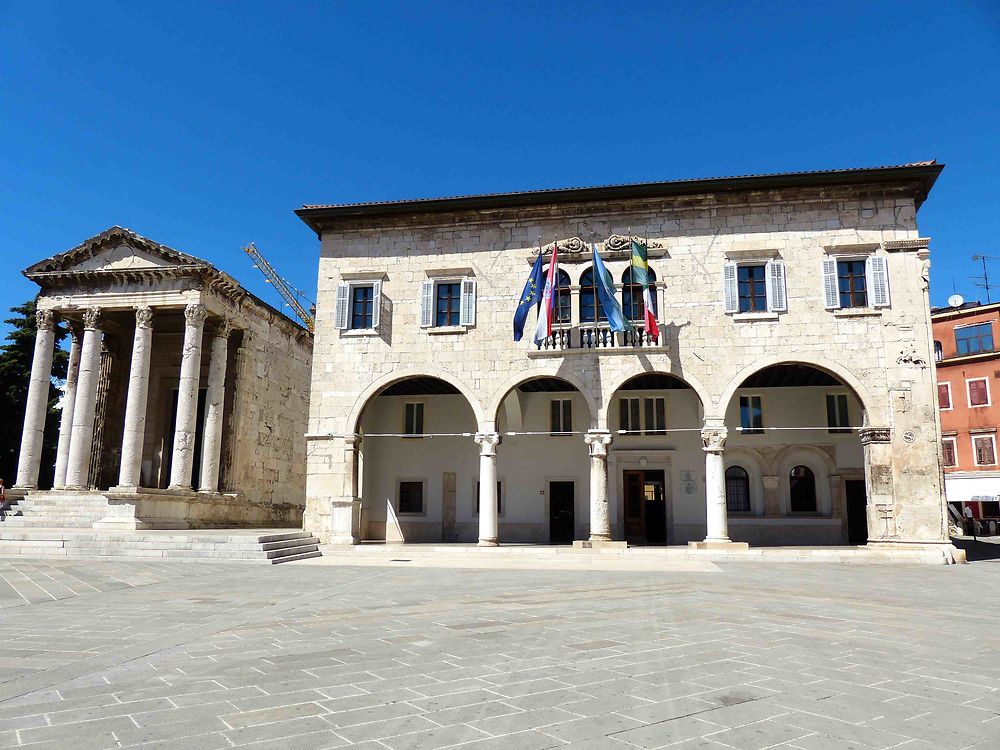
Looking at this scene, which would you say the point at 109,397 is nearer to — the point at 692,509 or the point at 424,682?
the point at 692,509

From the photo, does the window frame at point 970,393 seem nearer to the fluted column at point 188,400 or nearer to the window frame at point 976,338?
the window frame at point 976,338

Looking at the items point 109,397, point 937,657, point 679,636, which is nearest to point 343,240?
point 109,397

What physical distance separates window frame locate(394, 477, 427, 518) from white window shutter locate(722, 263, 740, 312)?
41.4ft

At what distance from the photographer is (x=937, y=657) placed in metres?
6.45

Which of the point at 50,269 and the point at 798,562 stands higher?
the point at 50,269

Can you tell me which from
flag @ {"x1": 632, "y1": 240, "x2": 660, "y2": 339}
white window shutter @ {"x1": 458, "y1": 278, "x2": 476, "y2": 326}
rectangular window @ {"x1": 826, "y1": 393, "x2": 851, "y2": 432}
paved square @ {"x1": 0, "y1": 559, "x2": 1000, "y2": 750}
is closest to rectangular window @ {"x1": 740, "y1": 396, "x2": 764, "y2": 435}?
rectangular window @ {"x1": 826, "y1": 393, "x2": 851, "y2": 432}

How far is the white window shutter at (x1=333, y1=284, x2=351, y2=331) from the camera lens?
889 inches

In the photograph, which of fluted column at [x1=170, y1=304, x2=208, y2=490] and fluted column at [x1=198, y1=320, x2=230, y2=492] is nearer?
fluted column at [x1=170, y1=304, x2=208, y2=490]

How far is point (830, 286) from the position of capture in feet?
67.0

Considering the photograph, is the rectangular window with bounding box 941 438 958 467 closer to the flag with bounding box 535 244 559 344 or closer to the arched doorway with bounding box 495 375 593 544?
the arched doorway with bounding box 495 375 593 544

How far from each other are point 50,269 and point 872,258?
91.9 feet

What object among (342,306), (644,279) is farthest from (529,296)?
(342,306)

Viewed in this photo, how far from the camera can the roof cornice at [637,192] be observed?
2020 centimetres

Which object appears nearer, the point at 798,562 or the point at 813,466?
the point at 798,562
